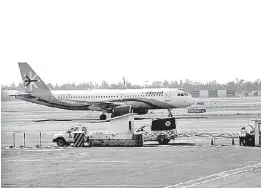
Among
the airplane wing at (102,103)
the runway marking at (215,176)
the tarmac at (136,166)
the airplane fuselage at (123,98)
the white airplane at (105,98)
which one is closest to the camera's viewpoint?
the runway marking at (215,176)

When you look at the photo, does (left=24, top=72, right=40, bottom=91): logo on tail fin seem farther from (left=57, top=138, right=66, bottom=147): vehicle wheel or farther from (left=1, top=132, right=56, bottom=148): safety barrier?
(left=57, top=138, right=66, bottom=147): vehicle wheel

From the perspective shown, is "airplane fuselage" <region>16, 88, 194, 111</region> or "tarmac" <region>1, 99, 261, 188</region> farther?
"airplane fuselage" <region>16, 88, 194, 111</region>

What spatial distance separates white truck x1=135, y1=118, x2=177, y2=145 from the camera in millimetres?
43562

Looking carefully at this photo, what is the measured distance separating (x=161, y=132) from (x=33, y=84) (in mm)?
45018

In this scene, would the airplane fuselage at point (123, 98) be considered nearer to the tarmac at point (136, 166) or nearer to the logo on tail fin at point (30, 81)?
the logo on tail fin at point (30, 81)

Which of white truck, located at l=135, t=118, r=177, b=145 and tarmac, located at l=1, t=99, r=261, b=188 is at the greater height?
white truck, located at l=135, t=118, r=177, b=145

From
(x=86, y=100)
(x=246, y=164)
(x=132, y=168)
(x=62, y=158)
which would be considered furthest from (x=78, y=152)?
(x=86, y=100)

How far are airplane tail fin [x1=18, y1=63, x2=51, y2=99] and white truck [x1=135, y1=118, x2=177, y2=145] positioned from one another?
43.1 meters

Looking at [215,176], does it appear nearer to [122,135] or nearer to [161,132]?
[122,135]

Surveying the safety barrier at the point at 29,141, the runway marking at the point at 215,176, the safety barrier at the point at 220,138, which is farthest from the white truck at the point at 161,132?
the runway marking at the point at 215,176

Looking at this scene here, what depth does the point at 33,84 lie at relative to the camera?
85.4 metres

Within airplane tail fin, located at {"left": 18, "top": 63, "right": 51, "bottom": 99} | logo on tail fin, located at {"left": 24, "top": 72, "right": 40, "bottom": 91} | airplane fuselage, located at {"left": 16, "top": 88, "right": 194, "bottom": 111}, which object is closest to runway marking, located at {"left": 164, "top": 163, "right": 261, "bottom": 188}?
airplane fuselage, located at {"left": 16, "top": 88, "right": 194, "bottom": 111}

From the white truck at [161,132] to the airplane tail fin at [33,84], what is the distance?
43059mm

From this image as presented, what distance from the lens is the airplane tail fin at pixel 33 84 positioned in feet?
279
